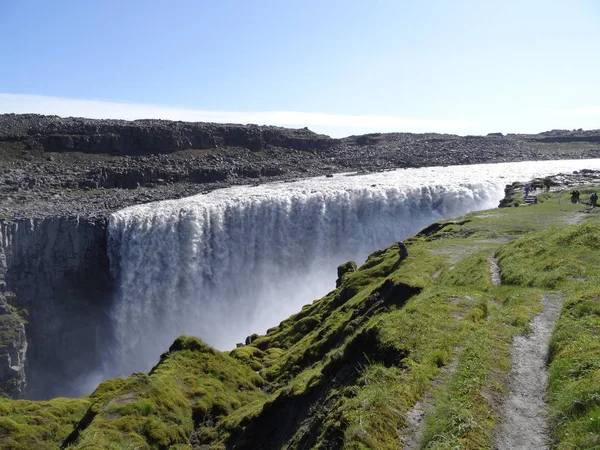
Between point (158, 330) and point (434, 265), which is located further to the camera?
point (158, 330)

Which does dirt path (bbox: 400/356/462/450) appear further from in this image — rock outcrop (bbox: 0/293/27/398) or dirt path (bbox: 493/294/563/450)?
rock outcrop (bbox: 0/293/27/398)

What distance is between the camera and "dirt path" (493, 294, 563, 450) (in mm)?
7695

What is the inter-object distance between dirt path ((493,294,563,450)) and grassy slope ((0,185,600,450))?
23 centimetres

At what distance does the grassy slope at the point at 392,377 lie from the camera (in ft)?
27.9

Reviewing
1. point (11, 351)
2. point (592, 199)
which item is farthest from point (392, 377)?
point (11, 351)

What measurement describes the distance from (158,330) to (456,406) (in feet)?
183

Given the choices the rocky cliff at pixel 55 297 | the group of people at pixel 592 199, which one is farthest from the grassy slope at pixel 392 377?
the rocky cliff at pixel 55 297

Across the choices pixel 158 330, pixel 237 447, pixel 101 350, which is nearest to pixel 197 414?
pixel 237 447

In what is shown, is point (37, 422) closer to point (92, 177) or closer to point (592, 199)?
point (592, 199)

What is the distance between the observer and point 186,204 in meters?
66.3

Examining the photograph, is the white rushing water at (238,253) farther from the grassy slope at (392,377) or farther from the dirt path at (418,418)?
the dirt path at (418,418)

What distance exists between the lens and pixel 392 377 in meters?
10.3

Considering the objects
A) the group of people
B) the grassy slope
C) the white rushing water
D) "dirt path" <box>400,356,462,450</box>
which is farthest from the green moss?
the group of people

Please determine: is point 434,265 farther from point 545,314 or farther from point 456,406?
point 456,406
